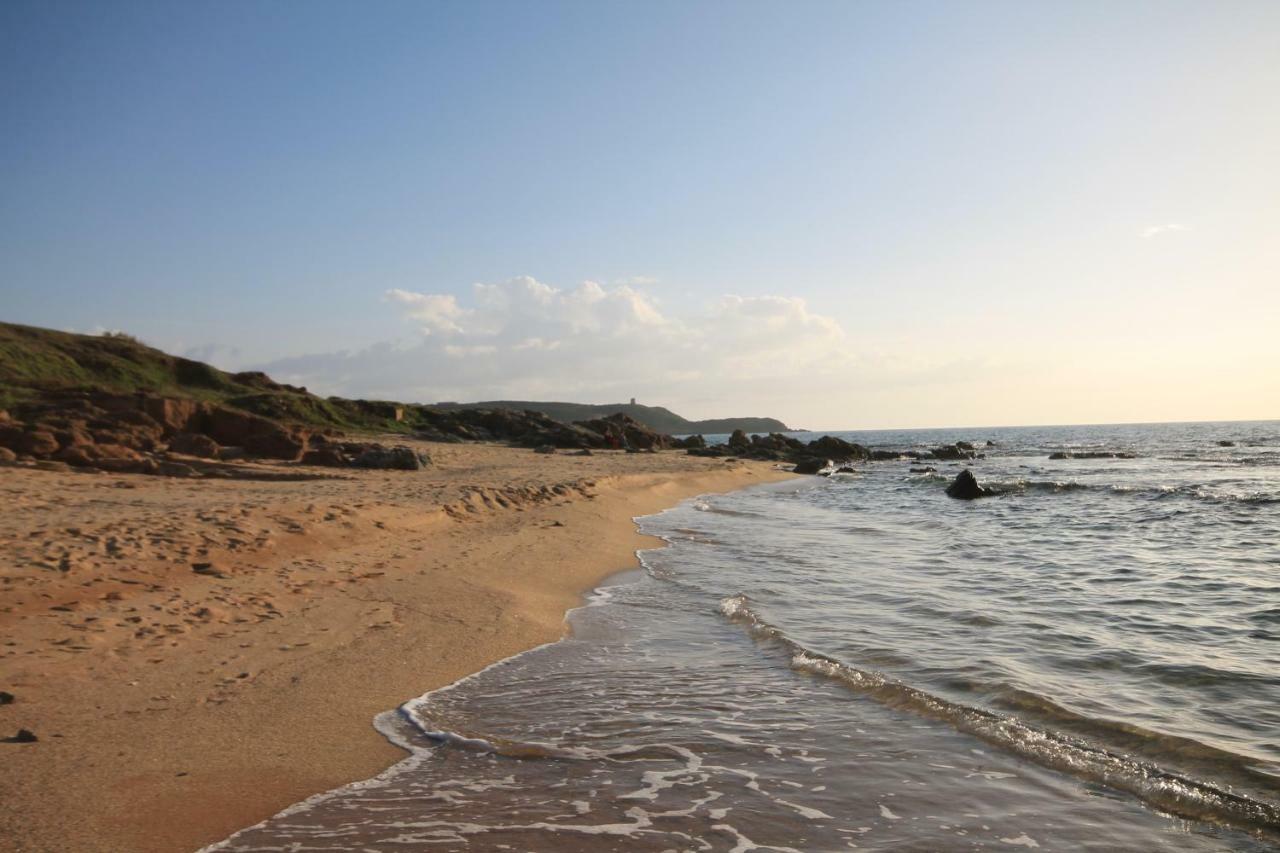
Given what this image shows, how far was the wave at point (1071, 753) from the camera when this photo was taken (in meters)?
4.49

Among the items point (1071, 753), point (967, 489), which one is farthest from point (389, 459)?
point (967, 489)

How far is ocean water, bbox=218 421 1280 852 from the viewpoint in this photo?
4.17m

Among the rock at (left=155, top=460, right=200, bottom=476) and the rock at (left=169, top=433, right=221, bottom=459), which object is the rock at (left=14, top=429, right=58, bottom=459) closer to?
the rock at (left=155, top=460, right=200, bottom=476)

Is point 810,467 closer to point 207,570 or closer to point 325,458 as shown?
point 325,458

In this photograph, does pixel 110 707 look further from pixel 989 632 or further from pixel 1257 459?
pixel 1257 459

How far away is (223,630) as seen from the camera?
706cm

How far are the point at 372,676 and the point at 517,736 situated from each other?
5.65 feet

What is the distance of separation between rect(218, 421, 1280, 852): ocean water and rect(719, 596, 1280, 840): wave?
0.02m

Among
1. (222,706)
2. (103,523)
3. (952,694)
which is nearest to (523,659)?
(222,706)

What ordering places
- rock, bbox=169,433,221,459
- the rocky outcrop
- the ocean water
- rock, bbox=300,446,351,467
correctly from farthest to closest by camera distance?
1. the rocky outcrop
2. rock, bbox=300,446,351,467
3. rock, bbox=169,433,221,459
4. the ocean water

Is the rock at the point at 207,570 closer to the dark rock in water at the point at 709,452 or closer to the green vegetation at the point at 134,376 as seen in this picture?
the green vegetation at the point at 134,376

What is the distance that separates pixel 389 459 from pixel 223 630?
48.2 feet

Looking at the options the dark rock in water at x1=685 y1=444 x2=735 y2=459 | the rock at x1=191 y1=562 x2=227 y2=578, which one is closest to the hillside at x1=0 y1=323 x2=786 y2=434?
the rock at x1=191 y1=562 x2=227 y2=578

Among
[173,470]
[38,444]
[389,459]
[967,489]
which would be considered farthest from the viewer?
[967,489]
